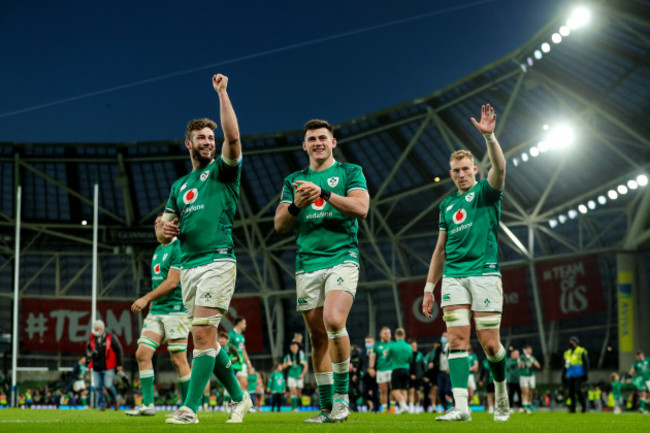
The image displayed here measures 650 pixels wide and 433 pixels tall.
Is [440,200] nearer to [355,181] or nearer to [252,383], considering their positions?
[252,383]

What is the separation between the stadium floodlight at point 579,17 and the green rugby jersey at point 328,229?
1699 centimetres

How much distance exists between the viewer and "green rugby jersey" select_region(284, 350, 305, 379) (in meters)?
20.3

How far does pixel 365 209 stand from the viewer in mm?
6270

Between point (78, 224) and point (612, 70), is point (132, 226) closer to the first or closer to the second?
point (78, 224)

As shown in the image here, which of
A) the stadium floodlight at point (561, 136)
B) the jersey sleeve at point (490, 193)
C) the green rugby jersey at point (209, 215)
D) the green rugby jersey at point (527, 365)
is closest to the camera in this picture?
the green rugby jersey at point (209, 215)

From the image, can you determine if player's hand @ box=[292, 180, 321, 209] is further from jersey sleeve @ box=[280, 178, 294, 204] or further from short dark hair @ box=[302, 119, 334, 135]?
short dark hair @ box=[302, 119, 334, 135]

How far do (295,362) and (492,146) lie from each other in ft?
47.5

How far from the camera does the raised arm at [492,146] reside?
6883 mm

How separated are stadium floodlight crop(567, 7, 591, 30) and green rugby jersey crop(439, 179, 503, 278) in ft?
51.2

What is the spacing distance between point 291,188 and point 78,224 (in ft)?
109

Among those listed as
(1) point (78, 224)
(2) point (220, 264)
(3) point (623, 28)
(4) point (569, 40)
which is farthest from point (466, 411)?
(1) point (78, 224)

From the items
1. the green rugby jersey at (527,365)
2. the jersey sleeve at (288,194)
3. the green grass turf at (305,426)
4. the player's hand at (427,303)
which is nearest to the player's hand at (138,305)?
the green grass turf at (305,426)

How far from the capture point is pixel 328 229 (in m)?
6.50

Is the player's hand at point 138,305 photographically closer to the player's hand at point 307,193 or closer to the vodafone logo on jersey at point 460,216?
the player's hand at point 307,193
